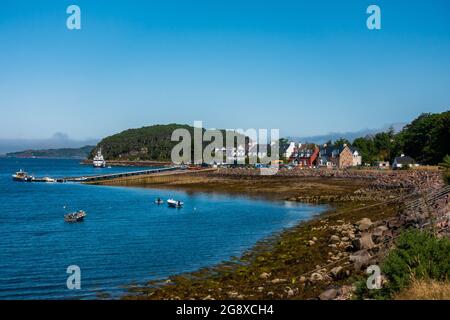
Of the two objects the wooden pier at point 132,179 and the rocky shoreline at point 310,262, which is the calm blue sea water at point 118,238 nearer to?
the rocky shoreline at point 310,262

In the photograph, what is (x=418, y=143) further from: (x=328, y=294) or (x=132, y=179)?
(x=328, y=294)

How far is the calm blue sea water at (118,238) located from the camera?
27.0 meters

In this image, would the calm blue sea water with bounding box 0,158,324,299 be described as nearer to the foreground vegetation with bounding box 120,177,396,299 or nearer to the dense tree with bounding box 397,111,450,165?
the foreground vegetation with bounding box 120,177,396,299

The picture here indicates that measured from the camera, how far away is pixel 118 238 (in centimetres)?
3972

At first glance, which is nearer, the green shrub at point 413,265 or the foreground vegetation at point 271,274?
the green shrub at point 413,265

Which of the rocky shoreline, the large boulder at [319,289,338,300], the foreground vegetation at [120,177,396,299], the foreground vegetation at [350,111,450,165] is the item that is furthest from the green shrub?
the foreground vegetation at [350,111,450,165]

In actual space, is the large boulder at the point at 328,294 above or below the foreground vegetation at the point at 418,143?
below

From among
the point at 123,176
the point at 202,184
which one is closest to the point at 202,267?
the point at 202,184

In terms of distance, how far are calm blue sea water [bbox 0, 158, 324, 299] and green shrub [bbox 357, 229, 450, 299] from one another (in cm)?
1527

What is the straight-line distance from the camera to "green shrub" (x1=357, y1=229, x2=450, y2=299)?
13660 millimetres

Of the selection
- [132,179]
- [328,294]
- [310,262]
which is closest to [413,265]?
[328,294]

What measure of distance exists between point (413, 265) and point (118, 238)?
29.4m

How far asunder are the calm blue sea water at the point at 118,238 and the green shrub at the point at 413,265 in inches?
601

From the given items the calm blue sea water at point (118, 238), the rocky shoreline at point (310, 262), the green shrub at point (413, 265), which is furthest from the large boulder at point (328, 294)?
the calm blue sea water at point (118, 238)
